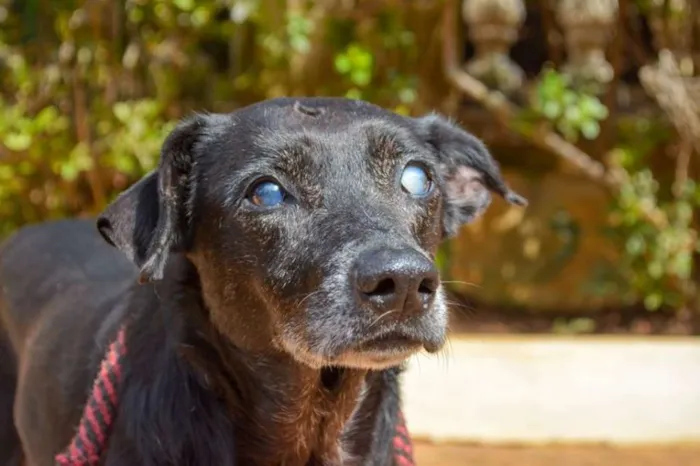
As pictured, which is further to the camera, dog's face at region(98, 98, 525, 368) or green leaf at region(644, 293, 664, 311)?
green leaf at region(644, 293, 664, 311)

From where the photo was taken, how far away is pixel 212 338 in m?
2.42

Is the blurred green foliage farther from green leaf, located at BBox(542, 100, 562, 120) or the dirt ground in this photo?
the dirt ground

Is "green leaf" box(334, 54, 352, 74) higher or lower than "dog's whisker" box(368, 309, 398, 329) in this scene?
→ lower

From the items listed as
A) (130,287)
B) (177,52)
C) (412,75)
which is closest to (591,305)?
(412,75)

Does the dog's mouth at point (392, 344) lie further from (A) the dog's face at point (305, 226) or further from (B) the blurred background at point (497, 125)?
(B) the blurred background at point (497, 125)

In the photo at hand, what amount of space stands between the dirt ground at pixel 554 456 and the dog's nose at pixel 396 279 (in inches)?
88.1

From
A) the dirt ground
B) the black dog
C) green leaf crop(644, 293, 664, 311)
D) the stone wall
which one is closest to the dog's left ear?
the black dog

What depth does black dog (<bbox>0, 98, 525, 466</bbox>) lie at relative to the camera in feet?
6.98

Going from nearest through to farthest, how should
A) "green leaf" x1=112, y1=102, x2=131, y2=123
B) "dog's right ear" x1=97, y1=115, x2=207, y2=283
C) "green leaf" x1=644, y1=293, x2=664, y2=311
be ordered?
"dog's right ear" x1=97, y1=115, x2=207, y2=283, "green leaf" x1=112, y1=102, x2=131, y2=123, "green leaf" x1=644, y1=293, x2=664, y2=311

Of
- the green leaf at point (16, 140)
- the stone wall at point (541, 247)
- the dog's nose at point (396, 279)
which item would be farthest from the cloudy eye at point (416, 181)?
the stone wall at point (541, 247)

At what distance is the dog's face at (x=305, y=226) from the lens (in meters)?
2.08

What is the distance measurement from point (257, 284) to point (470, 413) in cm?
255

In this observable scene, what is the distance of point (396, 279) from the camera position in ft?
6.48

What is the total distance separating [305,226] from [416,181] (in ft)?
1.14
